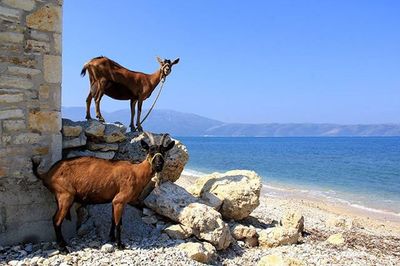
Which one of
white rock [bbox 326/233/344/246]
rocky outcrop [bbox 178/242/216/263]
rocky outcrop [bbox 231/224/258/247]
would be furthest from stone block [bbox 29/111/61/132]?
white rock [bbox 326/233/344/246]

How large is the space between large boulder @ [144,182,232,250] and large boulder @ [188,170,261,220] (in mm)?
892

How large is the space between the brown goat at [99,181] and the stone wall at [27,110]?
328mm

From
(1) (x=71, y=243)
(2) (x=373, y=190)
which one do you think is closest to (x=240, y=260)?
(1) (x=71, y=243)

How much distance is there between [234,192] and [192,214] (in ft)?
5.34

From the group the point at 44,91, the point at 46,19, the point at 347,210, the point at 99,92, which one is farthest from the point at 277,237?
the point at 347,210

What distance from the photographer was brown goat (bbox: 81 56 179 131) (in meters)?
8.05

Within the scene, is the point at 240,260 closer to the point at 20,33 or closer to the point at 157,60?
the point at 157,60

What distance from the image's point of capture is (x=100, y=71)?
316 inches

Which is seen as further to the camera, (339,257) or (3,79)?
(339,257)

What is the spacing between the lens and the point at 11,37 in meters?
6.32

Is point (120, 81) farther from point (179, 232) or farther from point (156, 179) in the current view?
point (179, 232)

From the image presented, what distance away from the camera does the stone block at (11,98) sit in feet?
20.5

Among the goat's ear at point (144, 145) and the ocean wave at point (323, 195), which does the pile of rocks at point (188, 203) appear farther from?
the ocean wave at point (323, 195)

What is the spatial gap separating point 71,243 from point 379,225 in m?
12.5
